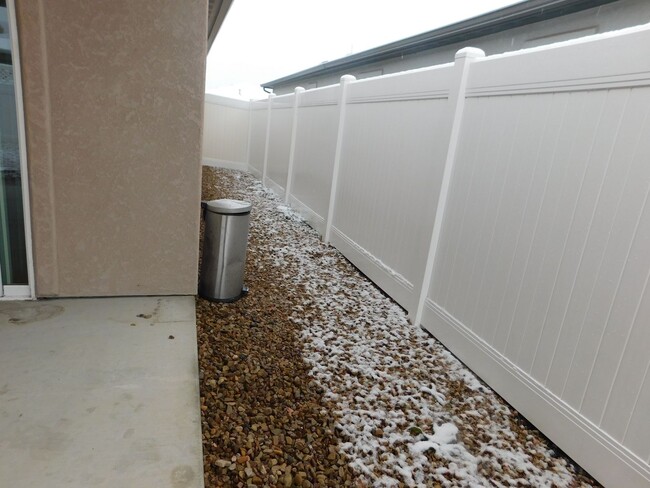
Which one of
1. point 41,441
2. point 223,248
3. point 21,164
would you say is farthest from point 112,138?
point 41,441

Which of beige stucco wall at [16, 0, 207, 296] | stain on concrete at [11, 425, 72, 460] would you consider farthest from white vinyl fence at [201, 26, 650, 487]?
stain on concrete at [11, 425, 72, 460]

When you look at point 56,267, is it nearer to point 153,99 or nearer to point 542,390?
point 153,99

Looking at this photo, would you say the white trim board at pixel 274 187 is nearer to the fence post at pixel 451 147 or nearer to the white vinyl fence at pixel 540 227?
the white vinyl fence at pixel 540 227

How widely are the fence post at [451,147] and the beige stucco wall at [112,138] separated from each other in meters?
2.01

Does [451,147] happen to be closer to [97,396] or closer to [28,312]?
[97,396]

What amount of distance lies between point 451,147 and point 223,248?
213 centimetres

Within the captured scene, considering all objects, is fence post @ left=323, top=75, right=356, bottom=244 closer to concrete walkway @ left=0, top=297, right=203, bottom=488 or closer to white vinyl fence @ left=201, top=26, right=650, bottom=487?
white vinyl fence @ left=201, top=26, right=650, bottom=487

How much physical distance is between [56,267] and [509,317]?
11.4 ft

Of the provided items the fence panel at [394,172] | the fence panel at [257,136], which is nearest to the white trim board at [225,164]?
the fence panel at [257,136]

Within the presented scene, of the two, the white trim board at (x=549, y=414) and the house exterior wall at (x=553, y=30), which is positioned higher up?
the house exterior wall at (x=553, y=30)

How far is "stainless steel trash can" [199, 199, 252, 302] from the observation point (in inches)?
147

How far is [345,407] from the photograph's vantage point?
270 centimetres

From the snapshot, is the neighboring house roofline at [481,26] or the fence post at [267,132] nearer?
the neighboring house roofline at [481,26]

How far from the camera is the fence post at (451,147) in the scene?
3314mm
